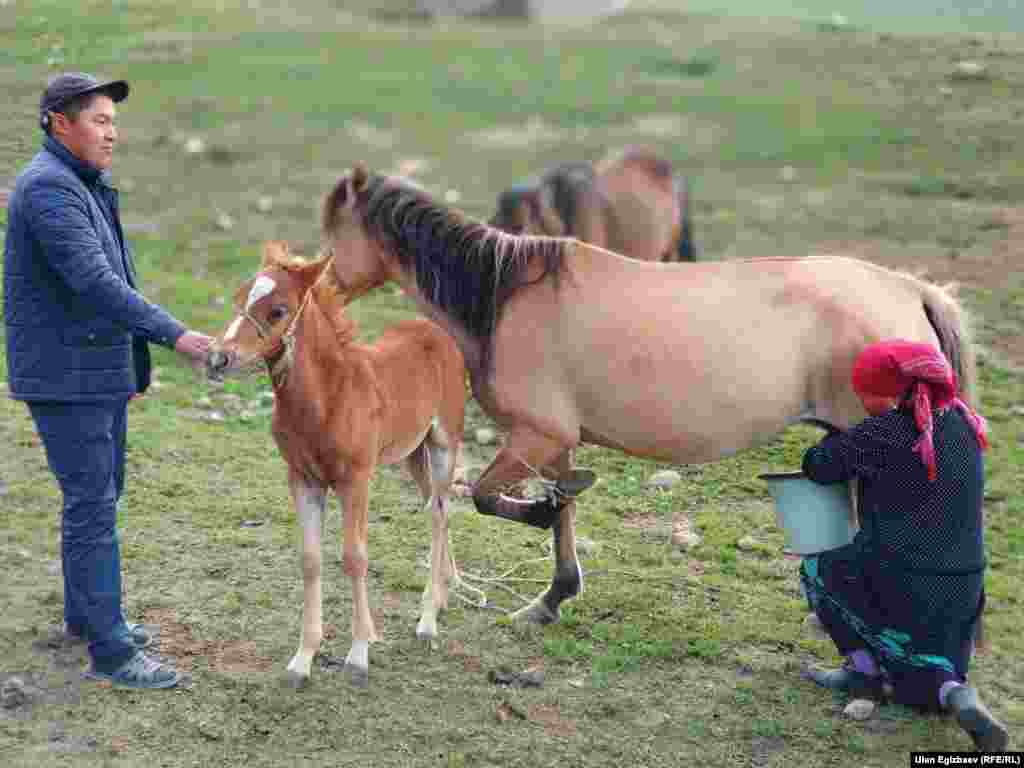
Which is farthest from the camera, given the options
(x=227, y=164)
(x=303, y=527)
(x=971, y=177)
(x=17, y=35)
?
(x=227, y=164)

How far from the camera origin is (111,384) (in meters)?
4.48

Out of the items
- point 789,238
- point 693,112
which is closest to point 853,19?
point 693,112

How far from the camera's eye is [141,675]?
15.4 ft

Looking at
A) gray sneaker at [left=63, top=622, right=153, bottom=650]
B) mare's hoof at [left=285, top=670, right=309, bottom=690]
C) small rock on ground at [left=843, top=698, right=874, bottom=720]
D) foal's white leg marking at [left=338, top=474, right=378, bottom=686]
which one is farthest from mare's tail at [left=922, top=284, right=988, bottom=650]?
gray sneaker at [left=63, top=622, right=153, bottom=650]

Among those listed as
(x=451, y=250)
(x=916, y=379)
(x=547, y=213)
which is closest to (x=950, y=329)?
(x=916, y=379)

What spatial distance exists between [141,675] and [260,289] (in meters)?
1.56

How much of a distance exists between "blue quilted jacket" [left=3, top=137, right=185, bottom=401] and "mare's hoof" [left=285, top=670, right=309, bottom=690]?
49.0 inches

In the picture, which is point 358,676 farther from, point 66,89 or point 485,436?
Result: point 485,436

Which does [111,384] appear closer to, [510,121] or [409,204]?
[409,204]

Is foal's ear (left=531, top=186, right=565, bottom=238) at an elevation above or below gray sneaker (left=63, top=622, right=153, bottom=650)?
above

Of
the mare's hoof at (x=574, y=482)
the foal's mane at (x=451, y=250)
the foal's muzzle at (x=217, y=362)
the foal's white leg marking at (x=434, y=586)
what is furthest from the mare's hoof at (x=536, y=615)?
the foal's muzzle at (x=217, y=362)

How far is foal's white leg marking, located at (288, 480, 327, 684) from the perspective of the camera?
481 cm

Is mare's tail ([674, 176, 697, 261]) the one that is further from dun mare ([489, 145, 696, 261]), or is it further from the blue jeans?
the blue jeans

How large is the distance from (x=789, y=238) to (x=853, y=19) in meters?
6.58
